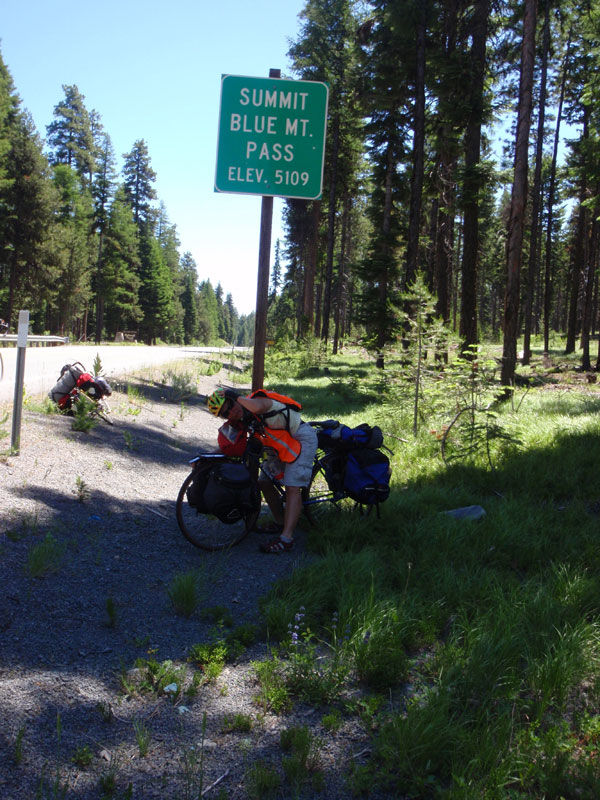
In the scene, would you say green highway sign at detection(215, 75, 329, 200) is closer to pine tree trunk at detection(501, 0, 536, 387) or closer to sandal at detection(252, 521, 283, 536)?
sandal at detection(252, 521, 283, 536)

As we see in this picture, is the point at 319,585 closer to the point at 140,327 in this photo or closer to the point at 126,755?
the point at 126,755

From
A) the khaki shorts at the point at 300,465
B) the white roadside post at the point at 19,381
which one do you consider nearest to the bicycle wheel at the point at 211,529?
the khaki shorts at the point at 300,465

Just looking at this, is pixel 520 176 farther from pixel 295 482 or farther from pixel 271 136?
pixel 295 482

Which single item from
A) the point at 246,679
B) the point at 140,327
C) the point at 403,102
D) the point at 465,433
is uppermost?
the point at 403,102

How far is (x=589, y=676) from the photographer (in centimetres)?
315

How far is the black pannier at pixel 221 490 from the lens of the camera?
471 centimetres

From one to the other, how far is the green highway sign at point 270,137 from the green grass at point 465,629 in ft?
12.1

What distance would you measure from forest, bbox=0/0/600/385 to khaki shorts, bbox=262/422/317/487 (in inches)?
160

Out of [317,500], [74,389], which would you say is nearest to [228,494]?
[317,500]

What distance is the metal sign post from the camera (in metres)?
5.97

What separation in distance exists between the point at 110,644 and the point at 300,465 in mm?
2337

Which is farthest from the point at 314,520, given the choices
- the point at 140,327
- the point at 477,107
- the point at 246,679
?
the point at 140,327

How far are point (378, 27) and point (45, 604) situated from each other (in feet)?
77.1

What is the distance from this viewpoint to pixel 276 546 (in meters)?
5.02
